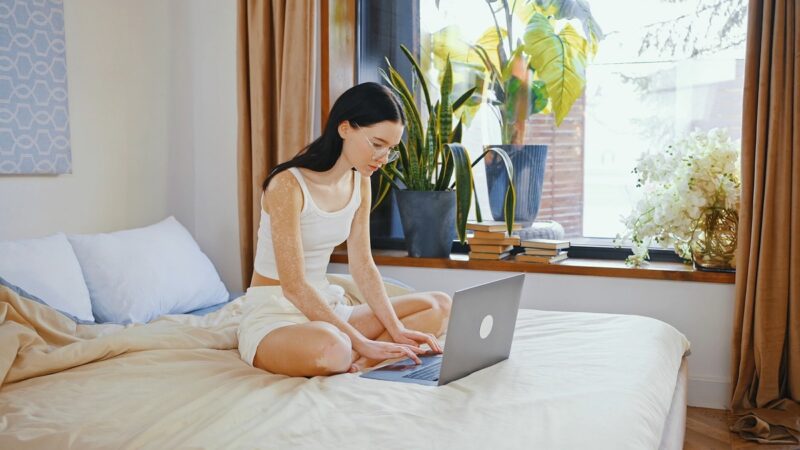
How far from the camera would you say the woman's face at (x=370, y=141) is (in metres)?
2.39

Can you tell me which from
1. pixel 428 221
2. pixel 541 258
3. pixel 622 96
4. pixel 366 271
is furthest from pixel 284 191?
pixel 622 96

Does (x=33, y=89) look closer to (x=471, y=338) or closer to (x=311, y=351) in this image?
(x=311, y=351)

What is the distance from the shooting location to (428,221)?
12.2 feet

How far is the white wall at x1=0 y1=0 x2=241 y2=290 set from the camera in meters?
3.29

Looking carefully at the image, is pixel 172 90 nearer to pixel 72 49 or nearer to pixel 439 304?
pixel 72 49

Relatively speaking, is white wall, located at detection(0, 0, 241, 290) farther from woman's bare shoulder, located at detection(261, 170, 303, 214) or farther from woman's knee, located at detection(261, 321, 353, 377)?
woman's knee, located at detection(261, 321, 353, 377)

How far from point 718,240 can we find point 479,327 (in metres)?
1.63

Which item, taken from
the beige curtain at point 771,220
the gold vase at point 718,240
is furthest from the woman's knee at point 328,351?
the gold vase at point 718,240

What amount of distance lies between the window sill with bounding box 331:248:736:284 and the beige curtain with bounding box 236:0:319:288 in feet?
1.62

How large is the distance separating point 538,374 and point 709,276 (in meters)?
1.48

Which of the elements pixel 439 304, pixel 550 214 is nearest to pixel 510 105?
pixel 550 214

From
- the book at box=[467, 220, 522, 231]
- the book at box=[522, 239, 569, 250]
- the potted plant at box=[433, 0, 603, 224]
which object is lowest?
the book at box=[522, 239, 569, 250]

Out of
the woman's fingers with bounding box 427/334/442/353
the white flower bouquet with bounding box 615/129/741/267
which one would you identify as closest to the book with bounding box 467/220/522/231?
the white flower bouquet with bounding box 615/129/741/267

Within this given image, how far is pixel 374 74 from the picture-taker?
13.6 ft
